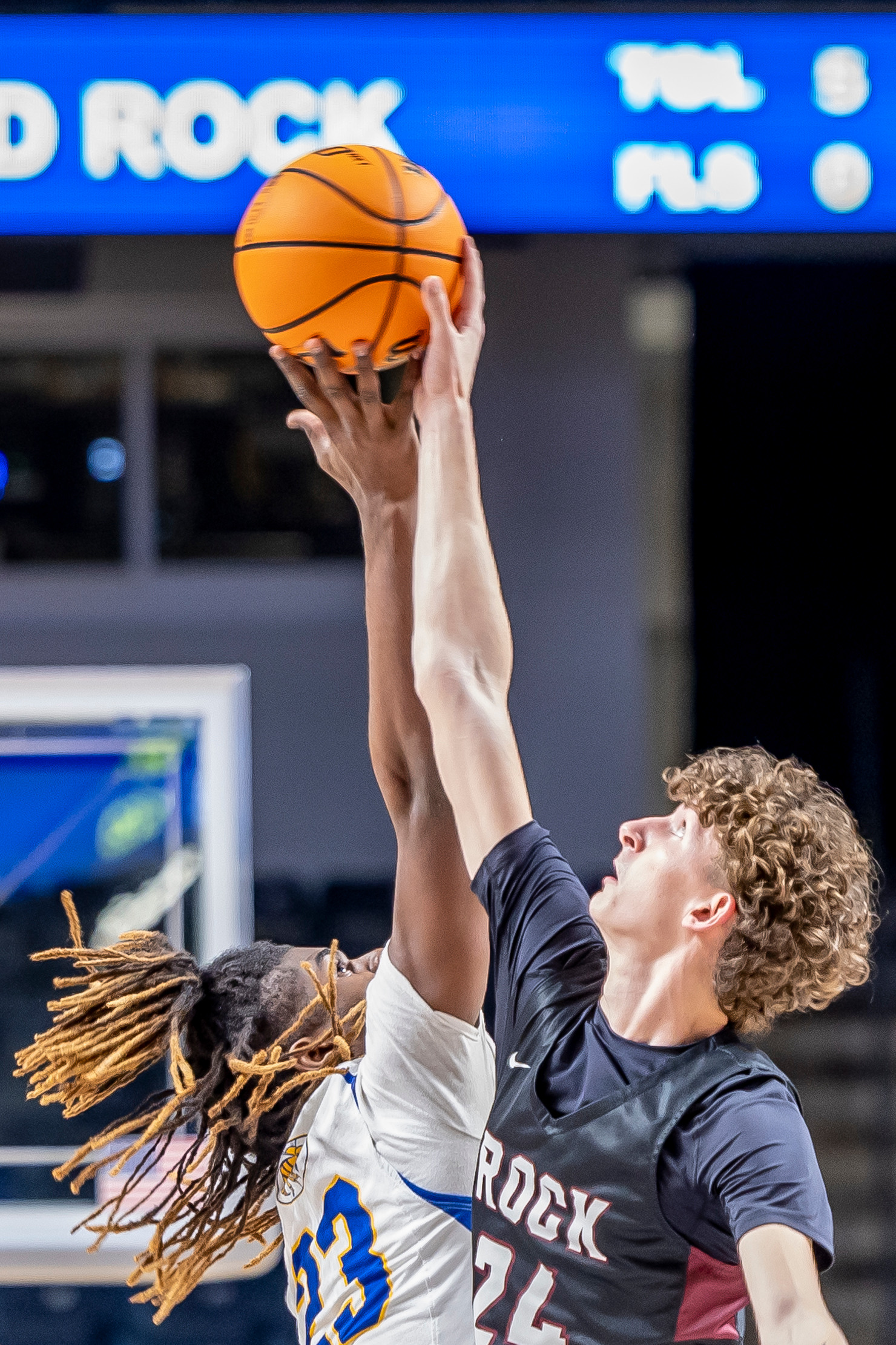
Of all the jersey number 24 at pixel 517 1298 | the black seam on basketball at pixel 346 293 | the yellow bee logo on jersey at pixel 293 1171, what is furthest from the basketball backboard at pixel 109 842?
the jersey number 24 at pixel 517 1298

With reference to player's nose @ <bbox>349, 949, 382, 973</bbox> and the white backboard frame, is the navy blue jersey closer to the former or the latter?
player's nose @ <bbox>349, 949, 382, 973</bbox>

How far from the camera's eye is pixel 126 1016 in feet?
6.40

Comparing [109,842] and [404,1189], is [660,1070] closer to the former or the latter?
[404,1189]

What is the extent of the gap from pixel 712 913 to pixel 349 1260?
0.71 m

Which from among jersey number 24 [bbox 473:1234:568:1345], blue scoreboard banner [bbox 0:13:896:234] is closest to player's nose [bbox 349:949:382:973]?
jersey number 24 [bbox 473:1234:568:1345]

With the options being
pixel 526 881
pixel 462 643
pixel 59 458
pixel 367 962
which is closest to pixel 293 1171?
pixel 367 962

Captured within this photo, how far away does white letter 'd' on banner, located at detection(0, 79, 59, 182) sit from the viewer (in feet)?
10.0

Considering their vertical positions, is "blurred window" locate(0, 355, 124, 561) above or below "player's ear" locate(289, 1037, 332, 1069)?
above

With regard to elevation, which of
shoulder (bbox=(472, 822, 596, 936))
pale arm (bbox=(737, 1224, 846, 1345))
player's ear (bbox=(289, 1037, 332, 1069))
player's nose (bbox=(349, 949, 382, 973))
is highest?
shoulder (bbox=(472, 822, 596, 936))

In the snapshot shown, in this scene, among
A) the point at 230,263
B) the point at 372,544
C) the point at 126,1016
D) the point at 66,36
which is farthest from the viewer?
the point at 230,263

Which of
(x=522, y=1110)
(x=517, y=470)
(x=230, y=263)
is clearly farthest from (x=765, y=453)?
(x=522, y=1110)

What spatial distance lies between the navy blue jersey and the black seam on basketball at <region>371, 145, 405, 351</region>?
2.50 ft

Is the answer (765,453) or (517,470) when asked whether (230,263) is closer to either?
(517,470)

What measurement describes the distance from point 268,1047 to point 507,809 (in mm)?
611
